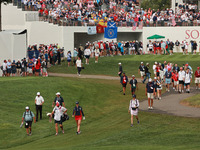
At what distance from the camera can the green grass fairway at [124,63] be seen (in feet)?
156

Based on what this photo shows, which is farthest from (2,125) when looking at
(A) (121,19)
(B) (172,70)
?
(A) (121,19)

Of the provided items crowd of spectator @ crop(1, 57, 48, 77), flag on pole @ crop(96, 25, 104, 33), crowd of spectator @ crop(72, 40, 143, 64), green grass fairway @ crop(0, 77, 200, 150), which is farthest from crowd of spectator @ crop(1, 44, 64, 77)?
flag on pole @ crop(96, 25, 104, 33)

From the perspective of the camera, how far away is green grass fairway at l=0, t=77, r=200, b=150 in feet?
71.9

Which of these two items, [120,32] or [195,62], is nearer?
[195,62]

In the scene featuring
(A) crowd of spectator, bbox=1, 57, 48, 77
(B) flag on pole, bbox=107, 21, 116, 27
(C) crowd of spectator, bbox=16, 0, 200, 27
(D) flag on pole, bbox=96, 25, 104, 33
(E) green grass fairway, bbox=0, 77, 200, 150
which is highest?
(C) crowd of spectator, bbox=16, 0, 200, 27

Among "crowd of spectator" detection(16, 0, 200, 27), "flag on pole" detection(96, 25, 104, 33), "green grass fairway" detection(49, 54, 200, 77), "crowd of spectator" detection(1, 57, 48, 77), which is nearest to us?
"crowd of spectator" detection(1, 57, 48, 77)

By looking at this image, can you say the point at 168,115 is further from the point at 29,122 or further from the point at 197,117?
the point at 29,122

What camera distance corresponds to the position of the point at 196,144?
68.3 feet

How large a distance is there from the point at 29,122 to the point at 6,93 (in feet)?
28.9

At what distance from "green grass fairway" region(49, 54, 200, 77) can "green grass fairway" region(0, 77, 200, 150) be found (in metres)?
9.71

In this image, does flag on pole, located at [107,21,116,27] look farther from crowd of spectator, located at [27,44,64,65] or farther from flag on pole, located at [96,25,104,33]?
crowd of spectator, located at [27,44,64,65]

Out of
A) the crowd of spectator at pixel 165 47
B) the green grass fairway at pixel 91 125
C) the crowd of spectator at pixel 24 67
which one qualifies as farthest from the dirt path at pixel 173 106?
the crowd of spectator at pixel 165 47

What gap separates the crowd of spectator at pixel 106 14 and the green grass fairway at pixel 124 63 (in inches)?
265

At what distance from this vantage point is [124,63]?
50188 millimetres
